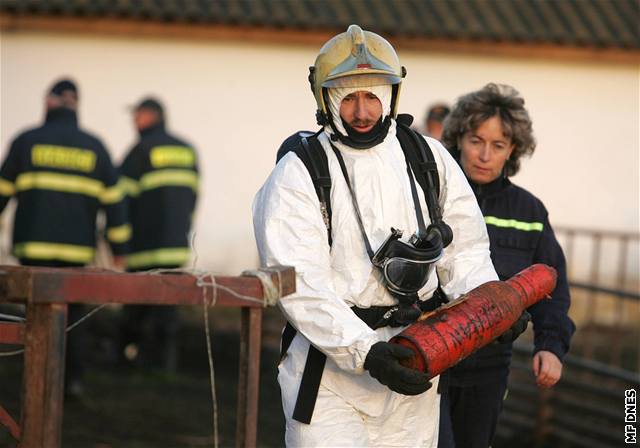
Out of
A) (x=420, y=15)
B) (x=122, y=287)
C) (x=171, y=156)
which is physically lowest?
(x=122, y=287)

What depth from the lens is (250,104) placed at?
14102 millimetres

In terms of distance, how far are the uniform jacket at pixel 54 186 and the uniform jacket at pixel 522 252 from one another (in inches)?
157

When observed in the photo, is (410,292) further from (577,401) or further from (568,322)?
(577,401)

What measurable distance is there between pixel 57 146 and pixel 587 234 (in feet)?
21.6

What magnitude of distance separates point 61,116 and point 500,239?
4.30 m

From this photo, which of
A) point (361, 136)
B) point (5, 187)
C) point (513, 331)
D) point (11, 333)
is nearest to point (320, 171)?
point (361, 136)

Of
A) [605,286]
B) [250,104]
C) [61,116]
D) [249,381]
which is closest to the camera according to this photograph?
[249,381]

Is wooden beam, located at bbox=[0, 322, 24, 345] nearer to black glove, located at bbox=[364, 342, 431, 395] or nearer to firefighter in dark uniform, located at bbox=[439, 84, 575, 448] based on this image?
black glove, located at bbox=[364, 342, 431, 395]

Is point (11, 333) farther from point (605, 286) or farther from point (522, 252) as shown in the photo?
point (605, 286)

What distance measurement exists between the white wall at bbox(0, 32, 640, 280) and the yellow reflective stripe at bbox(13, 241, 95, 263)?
5141 mm

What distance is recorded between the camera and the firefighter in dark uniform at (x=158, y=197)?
9.95 metres

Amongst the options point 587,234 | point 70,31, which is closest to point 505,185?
point 587,234

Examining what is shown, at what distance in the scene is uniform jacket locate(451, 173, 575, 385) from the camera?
541cm

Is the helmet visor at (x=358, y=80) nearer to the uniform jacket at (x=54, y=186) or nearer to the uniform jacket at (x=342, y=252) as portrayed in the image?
the uniform jacket at (x=342, y=252)
